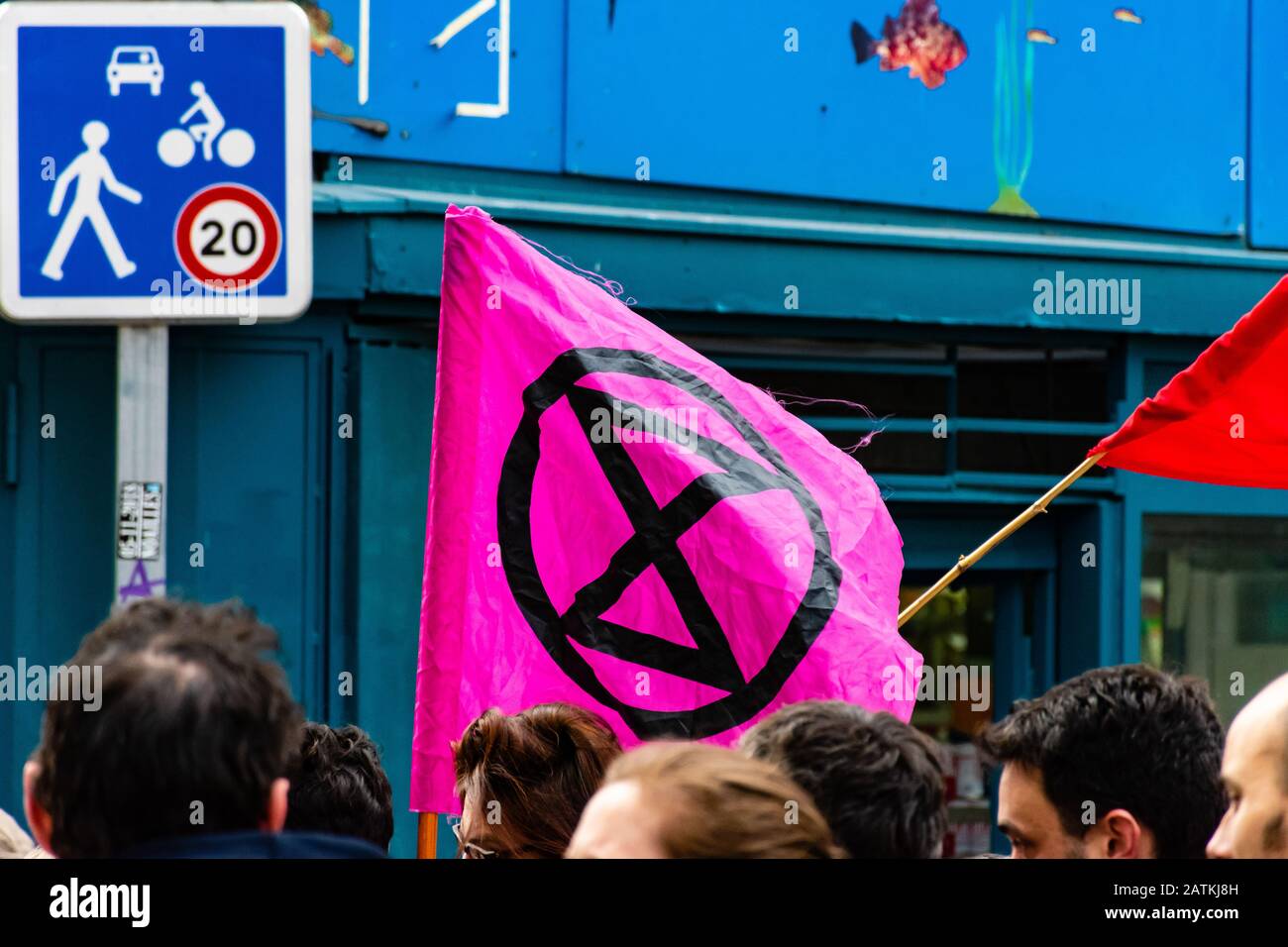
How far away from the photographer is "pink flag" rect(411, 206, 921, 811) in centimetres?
427

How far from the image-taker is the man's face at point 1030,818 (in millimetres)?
3141

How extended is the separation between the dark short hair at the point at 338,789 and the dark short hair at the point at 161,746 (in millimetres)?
1698

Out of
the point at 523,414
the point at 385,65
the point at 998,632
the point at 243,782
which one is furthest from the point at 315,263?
the point at 243,782

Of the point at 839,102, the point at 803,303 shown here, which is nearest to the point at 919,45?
the point at 839,102

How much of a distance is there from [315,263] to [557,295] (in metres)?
2.27

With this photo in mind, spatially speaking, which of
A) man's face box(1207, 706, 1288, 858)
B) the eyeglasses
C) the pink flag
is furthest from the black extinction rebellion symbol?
man's face box(1207, 706, 1288, 858)

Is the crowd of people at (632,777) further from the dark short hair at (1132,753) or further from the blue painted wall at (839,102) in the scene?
the blue painted wall at (839,102)

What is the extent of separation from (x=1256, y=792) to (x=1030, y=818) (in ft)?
2.86

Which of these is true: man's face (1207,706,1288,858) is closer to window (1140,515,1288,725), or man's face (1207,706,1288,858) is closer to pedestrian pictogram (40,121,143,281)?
pedestrian pictogram (40,121,143,281)

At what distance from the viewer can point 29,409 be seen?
21.6ft

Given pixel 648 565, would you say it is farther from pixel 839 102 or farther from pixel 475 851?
pixel 839 102
